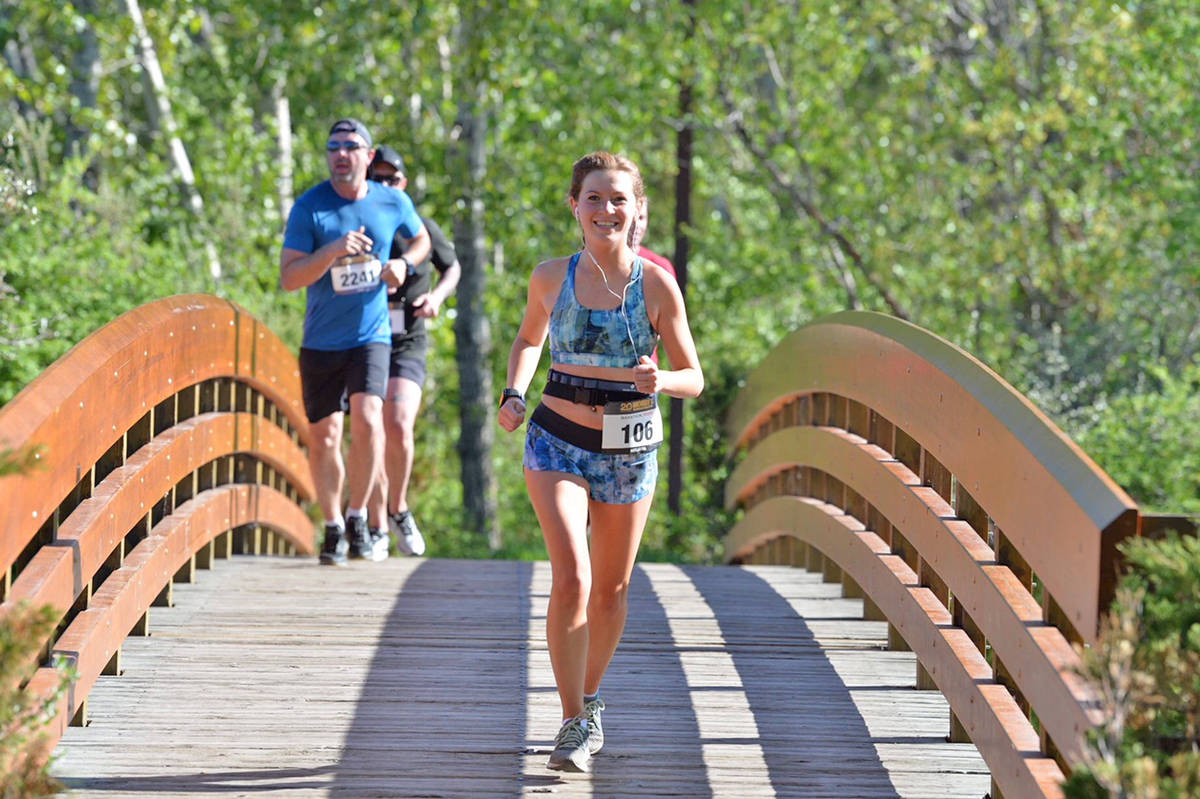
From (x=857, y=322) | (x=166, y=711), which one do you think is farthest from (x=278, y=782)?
(x=857, y=322)

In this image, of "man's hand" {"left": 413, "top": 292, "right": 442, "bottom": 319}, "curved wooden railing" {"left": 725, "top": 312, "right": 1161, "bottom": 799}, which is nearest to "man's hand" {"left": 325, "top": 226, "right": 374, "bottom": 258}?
"man's hand" {"left": 413, "top": 292, "right": 442, "bottom": 319}

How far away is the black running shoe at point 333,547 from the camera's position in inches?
334

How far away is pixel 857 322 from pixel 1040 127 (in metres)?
10.5

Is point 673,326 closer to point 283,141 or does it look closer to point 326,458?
point 326,458

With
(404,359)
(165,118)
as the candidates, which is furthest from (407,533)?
(165,118)

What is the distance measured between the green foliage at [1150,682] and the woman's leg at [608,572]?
1.86m

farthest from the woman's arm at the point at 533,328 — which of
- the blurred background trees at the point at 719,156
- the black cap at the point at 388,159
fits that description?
the blurred background trees at the point at 719,156

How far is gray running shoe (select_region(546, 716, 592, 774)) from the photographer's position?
516cm

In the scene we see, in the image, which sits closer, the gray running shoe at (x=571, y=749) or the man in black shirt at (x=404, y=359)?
the gray running shoe at (x=571, y=749)

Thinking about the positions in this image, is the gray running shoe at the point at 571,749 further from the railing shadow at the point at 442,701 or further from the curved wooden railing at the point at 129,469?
the curved wooden railing at the point at 129,469

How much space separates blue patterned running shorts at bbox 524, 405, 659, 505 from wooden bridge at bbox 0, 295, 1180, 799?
85 centimetres

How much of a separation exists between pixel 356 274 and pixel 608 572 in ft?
9.85

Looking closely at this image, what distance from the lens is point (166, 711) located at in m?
5.71

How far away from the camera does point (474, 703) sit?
19.5ft
